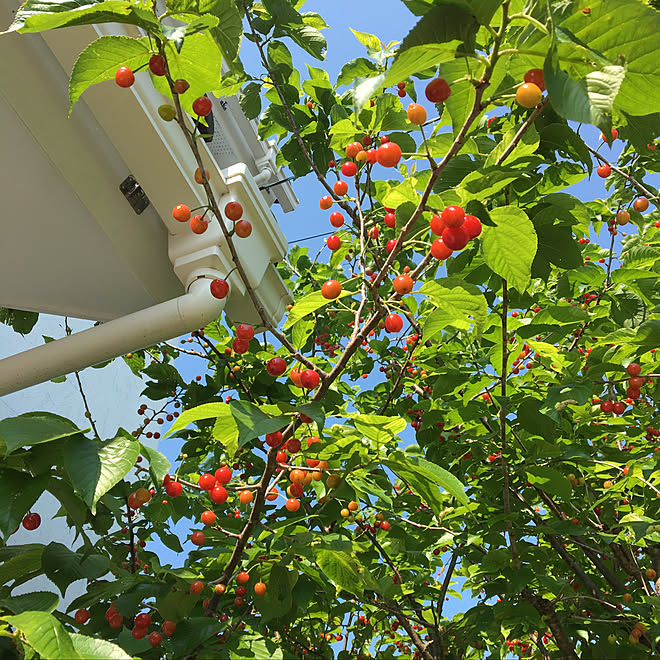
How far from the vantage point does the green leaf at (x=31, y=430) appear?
3.61ft

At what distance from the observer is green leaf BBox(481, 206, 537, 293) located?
3.91 feet

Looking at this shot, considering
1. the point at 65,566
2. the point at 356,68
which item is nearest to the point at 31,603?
the point at 65,566

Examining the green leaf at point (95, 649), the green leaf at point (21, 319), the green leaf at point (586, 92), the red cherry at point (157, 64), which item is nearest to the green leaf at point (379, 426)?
the green leaf at point (95, 649)

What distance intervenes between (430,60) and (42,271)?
230cm

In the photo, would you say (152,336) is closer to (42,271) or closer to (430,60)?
(42,271)

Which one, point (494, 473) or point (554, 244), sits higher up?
point (554, 244)

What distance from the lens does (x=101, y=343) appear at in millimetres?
2168

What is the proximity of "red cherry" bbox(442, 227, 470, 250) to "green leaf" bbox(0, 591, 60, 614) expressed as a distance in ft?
3.57

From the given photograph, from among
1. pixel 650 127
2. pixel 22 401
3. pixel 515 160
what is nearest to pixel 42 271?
pixel 515 160

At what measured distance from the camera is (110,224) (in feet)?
7.84

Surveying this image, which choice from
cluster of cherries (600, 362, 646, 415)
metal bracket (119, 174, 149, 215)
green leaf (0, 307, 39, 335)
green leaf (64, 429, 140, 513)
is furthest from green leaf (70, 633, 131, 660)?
green leaf (0, 307, 39, 335)

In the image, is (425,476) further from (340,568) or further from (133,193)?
(133,193)

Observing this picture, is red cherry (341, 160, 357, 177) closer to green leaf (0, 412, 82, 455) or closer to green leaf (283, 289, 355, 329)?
green leaf (283, 289, 355, 329)

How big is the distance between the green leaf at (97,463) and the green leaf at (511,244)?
952 mm
